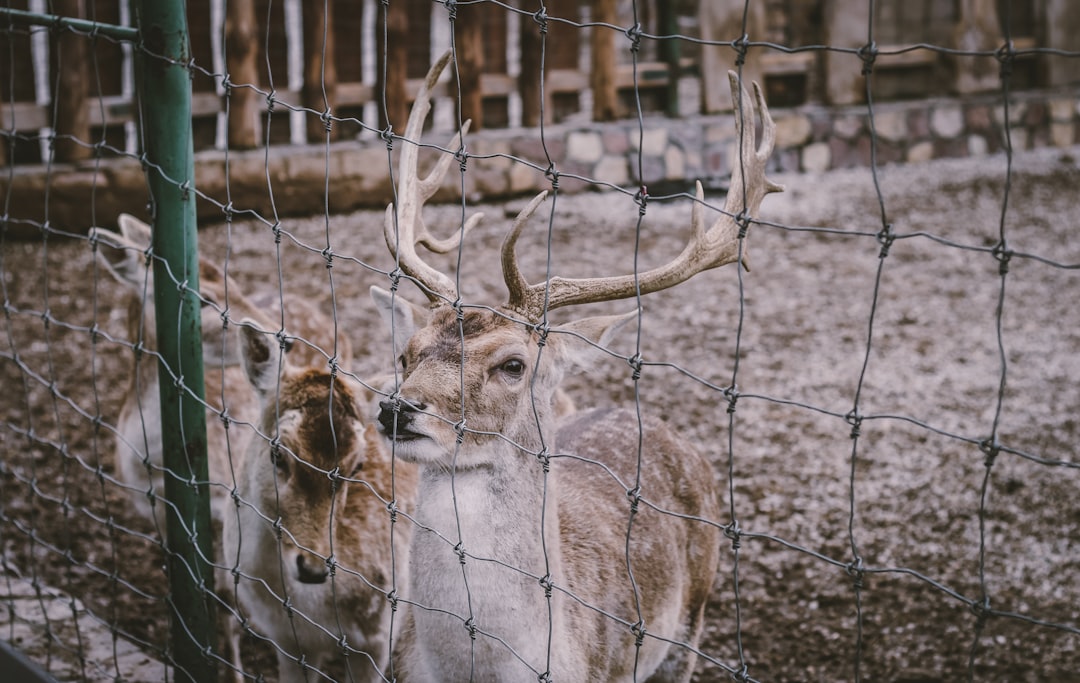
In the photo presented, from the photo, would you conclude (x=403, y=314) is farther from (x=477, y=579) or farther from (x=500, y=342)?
(x=477, y=579)

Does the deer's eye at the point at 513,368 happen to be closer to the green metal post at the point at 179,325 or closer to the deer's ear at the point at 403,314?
the deer's ear at the point at 403,314

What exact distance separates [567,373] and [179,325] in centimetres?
102

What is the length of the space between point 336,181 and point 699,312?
303cm

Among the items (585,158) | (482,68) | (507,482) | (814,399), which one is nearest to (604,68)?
(585,158)

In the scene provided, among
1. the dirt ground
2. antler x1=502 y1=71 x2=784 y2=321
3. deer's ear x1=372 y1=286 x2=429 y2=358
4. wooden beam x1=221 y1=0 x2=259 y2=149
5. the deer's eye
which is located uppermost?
wooden beam x1=221 y1=0 x2=259 y2=149

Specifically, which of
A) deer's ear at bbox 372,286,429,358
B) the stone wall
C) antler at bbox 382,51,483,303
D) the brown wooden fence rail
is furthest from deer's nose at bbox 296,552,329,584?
the stone wall

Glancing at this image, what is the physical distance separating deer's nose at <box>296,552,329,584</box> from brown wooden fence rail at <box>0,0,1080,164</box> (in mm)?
4531

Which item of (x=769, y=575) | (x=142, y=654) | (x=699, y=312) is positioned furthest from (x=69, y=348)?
(x=769, y=575)

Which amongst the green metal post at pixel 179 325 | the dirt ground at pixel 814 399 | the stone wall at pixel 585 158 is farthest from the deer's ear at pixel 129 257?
the stone wall at pixel 585 158

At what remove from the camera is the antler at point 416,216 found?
9.26 feet

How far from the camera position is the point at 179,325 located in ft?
9.38

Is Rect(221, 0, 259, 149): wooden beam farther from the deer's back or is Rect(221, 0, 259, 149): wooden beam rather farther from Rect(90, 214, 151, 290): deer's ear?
the deer's back

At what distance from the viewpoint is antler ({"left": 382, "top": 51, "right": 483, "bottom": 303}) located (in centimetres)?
282

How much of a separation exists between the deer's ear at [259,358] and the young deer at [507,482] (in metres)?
0.54
